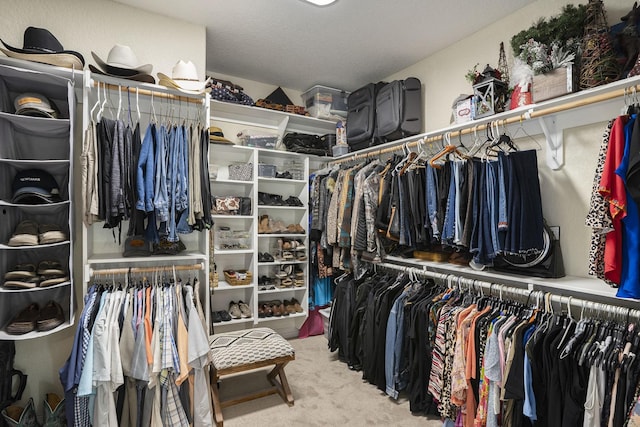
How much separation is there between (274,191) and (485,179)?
2.26 m

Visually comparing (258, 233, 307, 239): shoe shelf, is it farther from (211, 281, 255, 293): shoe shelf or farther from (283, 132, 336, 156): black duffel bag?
(283, 132, 336, 156): black duffel bag

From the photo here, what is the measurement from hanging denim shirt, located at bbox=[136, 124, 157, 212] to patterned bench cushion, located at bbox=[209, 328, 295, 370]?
1.02 m

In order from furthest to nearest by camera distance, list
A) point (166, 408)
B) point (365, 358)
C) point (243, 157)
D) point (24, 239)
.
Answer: point (243, 157)
point (365, 358)
point (166, 408)
point (24, 239)

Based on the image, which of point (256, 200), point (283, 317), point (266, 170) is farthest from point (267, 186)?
point (283, 317)

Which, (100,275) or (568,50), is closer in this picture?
(568,50)

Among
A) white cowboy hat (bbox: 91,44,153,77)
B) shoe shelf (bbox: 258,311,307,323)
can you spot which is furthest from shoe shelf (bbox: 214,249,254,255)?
white cowboy hat (bbox: 91,44,153,77)

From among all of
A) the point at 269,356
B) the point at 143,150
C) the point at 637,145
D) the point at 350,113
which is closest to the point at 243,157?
the point at 350,113

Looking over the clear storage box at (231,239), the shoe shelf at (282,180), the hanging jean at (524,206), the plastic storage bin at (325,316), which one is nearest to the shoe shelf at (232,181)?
the shoe shelf at (282,180)

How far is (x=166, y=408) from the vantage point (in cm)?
193

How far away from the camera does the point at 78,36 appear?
7.18 ft

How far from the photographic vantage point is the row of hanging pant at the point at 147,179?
190 cm

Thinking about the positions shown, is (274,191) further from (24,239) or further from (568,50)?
(568,50)

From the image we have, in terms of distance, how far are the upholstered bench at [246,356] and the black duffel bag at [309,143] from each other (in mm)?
1897

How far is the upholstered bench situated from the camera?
212cm
